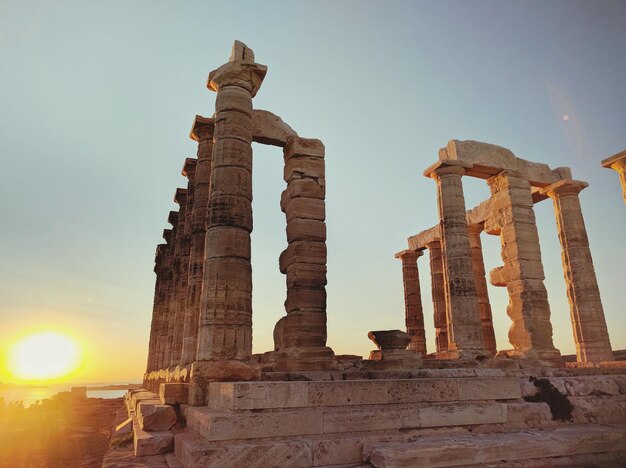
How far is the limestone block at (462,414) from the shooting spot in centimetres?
624

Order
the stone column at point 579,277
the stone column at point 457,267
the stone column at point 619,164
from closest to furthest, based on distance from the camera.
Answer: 1. the stone column at point 457,267
2. the stone column at point 579,277
3. the stone column at point 619,164

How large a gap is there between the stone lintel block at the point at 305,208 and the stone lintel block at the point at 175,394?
5534 mm

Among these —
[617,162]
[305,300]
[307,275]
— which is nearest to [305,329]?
[305,300]

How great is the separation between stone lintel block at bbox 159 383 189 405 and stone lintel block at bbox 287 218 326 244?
508 cm

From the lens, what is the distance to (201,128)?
44.0ft

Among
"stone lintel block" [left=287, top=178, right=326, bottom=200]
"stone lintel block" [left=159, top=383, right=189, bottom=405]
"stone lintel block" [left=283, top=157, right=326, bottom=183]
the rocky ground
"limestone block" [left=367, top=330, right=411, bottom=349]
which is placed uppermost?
"stone lintel block" [left=283, top=157, right=326, bottom=183]

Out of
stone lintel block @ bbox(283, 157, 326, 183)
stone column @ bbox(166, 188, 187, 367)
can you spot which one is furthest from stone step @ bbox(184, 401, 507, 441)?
stone column @ bbox(166, 188, 187, 367)

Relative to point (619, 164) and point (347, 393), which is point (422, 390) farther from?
point (619, 164)

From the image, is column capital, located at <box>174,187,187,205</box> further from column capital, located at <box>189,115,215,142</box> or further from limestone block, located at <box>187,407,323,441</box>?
limestone block, located at <box>187,407,323,441</box>

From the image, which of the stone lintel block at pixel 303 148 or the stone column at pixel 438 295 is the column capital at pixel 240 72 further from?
the stone column at pixel 438 295

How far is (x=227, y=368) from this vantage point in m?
8.08

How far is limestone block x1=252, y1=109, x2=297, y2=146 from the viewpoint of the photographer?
12484 millimetres

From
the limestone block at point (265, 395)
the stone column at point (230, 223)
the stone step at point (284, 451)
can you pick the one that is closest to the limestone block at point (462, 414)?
the stone step at point (284, 451)

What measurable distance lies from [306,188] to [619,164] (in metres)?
12.7
